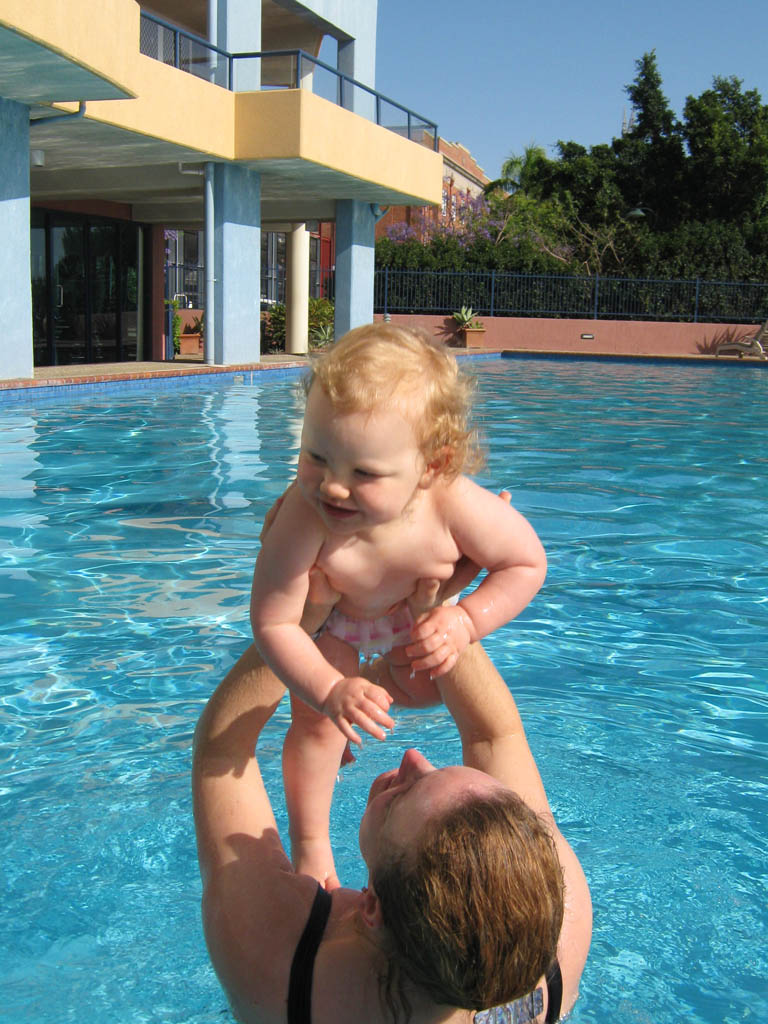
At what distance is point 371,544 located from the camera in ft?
6.68

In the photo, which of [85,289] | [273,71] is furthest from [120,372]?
[273,71]

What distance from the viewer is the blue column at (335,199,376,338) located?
21422 mm

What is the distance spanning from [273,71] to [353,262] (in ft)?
15.8

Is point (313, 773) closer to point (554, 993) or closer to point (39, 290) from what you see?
point (554, 993)

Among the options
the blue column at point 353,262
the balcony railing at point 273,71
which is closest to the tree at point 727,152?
the blue column at point 353,262

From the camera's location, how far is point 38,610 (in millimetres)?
4973

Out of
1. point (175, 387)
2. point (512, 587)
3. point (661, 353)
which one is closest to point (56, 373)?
point (175, 387)

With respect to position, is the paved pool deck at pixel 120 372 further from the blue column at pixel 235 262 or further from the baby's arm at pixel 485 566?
the baby's arm at pixel 485 566

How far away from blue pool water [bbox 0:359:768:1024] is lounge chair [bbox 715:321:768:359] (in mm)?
19119

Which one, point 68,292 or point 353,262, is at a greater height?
point 353,262

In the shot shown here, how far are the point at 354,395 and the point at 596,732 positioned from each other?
2.47 meters

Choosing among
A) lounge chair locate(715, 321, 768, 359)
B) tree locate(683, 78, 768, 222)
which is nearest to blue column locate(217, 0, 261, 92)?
lounge chair locate(715, 321, 768, 359)

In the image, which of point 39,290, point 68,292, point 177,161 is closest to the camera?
point 177,161

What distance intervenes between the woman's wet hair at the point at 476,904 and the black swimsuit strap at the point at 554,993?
202 mm
